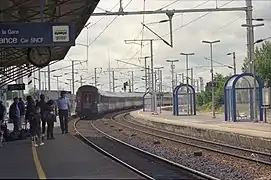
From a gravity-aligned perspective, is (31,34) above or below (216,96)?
above

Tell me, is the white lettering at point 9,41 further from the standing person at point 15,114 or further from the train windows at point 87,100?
the train windows at point 87,100

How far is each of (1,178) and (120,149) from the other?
36.7 feet

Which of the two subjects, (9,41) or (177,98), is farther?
(177,98)

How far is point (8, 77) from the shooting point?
35.1m

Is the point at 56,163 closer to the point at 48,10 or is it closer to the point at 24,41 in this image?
the point at 24,41

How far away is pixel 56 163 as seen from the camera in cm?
1430

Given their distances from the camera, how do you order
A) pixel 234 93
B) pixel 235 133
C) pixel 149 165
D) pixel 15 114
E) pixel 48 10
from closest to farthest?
pixel 149 165
pixel 48 10
pixel 15 114
pixel 235 133
pixel 234 93

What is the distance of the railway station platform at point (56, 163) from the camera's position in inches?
474

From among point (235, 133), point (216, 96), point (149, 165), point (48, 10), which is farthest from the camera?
point (216, 96)

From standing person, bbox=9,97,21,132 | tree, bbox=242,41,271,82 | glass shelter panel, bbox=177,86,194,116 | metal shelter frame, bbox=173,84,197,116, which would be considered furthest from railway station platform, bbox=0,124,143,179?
tree, bbox=242,41,271,82

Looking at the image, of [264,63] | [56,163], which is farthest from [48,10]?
[264,63]

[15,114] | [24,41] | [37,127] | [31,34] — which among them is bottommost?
[37,127]

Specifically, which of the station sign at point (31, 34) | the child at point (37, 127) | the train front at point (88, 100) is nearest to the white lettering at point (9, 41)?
the station sign at point (31, 34)

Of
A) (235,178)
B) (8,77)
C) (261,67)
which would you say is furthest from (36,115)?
(261,67)
